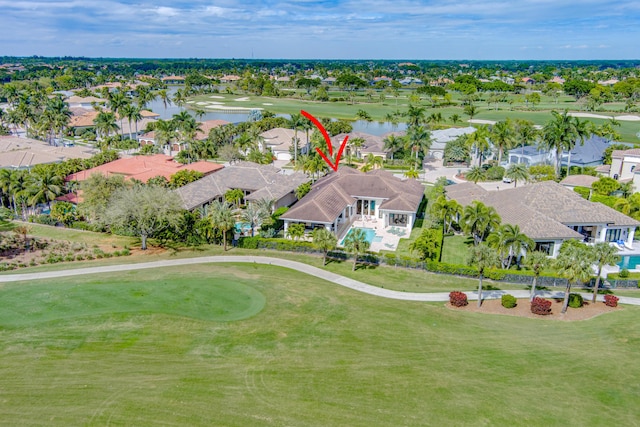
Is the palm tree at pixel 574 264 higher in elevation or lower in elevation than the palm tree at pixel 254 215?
higher

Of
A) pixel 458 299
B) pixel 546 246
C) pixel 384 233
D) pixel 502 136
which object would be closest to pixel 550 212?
pixel 546 246

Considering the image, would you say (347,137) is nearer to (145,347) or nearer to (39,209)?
(39,209)

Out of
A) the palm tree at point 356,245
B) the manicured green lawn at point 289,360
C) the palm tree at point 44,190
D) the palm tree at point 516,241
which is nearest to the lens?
the manicured green lawn at point 289,360

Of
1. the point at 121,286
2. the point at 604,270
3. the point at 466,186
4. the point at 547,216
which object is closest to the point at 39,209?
the point at 121,286

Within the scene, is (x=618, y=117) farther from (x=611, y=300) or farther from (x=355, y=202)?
(x=611, y=300)

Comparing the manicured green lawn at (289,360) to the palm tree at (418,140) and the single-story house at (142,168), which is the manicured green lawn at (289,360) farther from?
the palm tree at (418,140)

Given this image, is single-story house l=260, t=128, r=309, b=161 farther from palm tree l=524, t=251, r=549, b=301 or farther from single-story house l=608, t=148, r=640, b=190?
palm tree l=524, t=251, r=549, b=301

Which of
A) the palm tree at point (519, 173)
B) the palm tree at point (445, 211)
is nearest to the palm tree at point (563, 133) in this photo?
the palm tree at point (519, 173)
